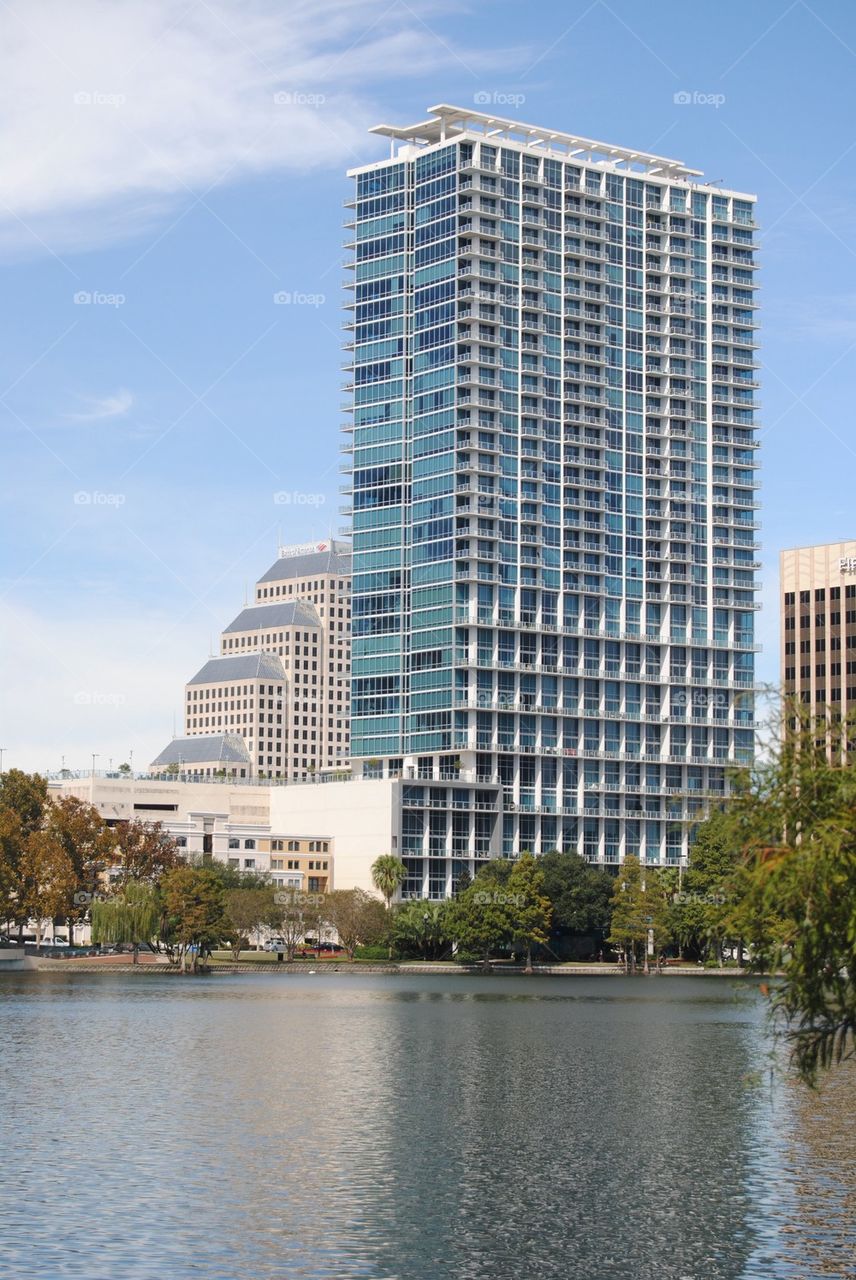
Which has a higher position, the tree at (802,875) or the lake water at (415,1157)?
the tree at (802,875)

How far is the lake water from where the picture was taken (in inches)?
1890

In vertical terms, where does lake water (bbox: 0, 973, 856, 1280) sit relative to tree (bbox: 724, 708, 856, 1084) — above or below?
below

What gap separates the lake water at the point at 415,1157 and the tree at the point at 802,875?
7.65 feet

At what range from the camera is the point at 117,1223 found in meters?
51.4

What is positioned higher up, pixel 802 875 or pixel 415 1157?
pixel 802 875

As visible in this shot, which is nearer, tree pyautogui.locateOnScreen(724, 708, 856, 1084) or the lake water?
tree pyautogui.locateOnScreen(724, 708, 856, 1084)

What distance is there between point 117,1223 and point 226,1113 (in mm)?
23491

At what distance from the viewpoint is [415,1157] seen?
63.2 meters

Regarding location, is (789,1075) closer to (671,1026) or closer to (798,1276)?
(671,1026)

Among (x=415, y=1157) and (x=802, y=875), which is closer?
(x=802, y=875)

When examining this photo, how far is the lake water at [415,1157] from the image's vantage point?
157 feet

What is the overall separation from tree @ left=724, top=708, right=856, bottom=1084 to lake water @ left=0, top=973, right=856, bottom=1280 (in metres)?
2.33

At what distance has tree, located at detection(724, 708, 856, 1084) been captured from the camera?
3678 cm

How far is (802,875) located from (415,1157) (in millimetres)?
30477
